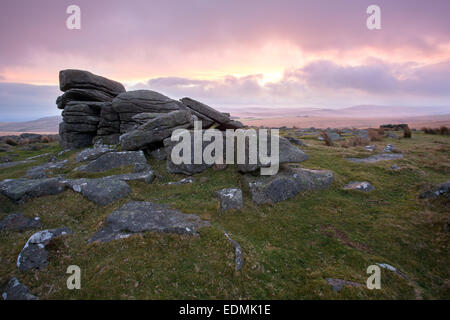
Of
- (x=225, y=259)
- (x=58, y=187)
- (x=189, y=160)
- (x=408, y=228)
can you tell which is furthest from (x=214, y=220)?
(x=58, y=187)

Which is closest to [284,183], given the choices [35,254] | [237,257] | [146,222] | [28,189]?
[237,257]

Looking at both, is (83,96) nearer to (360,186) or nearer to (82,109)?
(82,109)

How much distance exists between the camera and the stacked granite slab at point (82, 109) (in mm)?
25656

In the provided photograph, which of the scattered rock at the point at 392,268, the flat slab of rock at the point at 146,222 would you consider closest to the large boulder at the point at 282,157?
the flat slab of rock at the point at 146,222

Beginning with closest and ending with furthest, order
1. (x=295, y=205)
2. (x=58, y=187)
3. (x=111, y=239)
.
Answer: (x=111, y=239), (x=295, y=205), (x=58, y=187)

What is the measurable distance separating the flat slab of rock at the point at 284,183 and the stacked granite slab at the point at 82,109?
2090 centimetres

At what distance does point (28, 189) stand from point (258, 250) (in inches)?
530

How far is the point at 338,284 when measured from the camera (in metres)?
6.62

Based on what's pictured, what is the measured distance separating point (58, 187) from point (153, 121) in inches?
342

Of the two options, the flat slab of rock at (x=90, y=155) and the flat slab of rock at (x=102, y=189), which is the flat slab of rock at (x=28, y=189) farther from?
the flat slab of rock at (x=90, y=155)

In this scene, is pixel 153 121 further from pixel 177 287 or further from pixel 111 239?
pixel 177 287

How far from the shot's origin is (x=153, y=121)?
18.7 meters

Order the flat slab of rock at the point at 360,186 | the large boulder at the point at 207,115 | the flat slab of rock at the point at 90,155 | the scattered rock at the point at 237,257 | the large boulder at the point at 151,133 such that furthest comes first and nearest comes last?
the large boulder at the point at 207,115, the flat slab of rock at the point at 90,155, the large boulder at the point at 151,133, the flat slab of rock at the point at 360,186, the scattered rock at the point at 237,257

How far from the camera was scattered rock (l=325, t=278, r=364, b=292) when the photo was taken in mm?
6474
